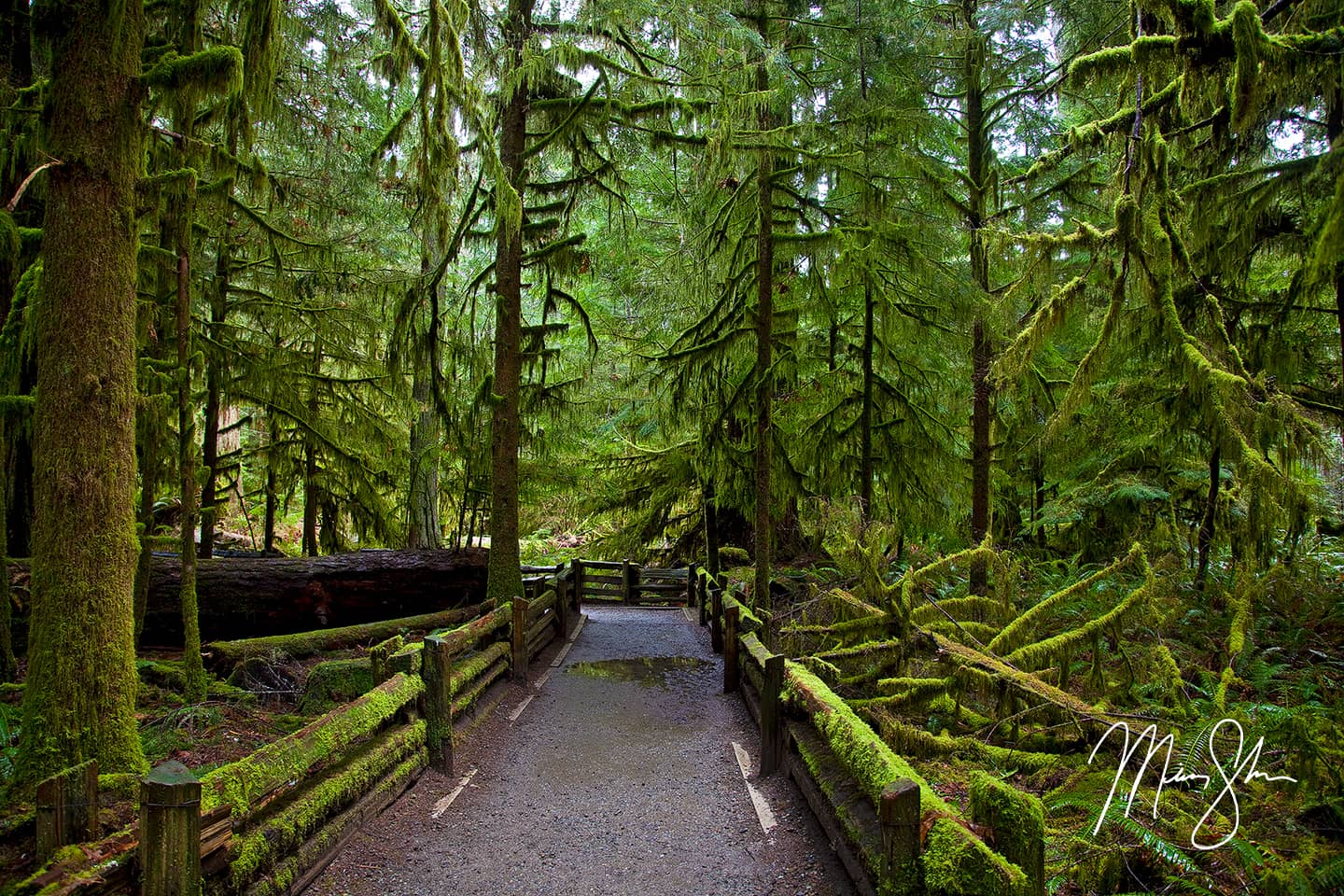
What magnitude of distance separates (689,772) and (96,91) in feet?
22.6

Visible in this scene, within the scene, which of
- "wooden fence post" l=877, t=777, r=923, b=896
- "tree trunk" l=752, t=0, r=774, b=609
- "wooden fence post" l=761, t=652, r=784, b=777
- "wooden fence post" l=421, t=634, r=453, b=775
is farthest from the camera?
"tree trunk" l=752, t=0, r=774, b=609

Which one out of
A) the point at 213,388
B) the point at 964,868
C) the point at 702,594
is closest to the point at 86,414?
the point at 964,868

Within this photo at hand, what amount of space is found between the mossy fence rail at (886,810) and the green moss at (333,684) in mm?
4245

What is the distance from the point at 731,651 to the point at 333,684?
15.5 feet

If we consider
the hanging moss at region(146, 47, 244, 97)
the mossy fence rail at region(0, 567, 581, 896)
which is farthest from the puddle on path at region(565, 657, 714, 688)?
the hanging moss at region(146, 47, 244, 97)

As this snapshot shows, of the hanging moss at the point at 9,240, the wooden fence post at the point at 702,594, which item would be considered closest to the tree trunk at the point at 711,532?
the wooden fence post at the point at 702,594

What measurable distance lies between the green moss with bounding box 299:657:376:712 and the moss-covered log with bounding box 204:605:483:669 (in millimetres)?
1272

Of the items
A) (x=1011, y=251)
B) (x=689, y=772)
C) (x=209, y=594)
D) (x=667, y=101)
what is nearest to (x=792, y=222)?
(x=667, y=101)

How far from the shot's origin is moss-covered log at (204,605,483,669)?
8.43 meters

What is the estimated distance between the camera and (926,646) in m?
6.21

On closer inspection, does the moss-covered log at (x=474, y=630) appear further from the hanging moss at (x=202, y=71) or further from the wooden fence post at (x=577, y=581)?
the wooden fence post at (x=577, y=581)

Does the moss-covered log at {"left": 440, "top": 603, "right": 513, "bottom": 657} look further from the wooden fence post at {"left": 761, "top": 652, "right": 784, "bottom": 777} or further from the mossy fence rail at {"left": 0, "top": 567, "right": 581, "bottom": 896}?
the wooden fence post at {"left": 761, "top": 652, "right": 784, "bottom": 777}

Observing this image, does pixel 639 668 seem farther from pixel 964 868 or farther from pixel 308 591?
pixel 964 868

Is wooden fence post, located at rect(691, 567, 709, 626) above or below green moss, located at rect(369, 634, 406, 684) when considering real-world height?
below
